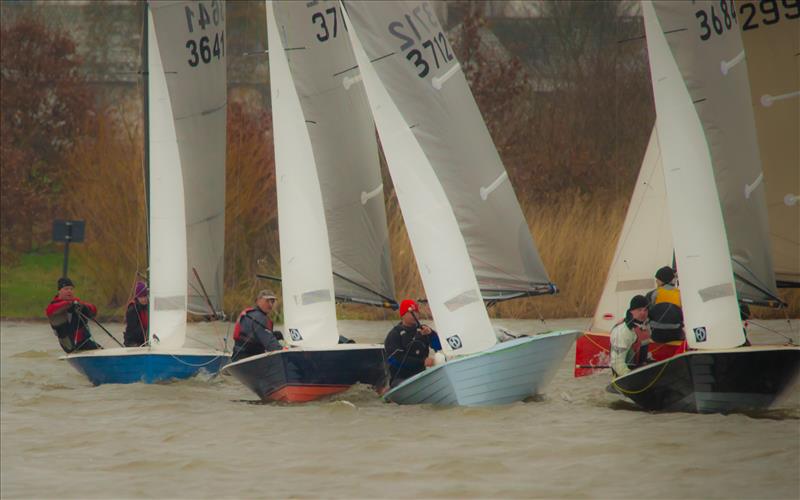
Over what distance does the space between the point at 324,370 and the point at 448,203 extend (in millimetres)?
2065

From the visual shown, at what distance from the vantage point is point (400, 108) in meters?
16.3

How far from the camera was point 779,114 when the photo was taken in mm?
16875

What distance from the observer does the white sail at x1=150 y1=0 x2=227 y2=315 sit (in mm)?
19516

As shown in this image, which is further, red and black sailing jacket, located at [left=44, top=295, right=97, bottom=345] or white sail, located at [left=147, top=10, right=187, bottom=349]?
red and black sailing jacket, located at [left=44, top=295, right=97, bottom=345]

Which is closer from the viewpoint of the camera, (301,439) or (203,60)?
(301,439)

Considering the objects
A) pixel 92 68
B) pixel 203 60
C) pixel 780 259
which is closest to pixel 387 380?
pixel 780 259

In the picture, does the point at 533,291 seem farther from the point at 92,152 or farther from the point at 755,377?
the point at 92,152

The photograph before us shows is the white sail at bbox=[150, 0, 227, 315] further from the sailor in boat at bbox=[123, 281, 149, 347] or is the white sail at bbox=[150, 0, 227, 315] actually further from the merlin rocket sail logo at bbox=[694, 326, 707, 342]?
the merlin rocket sail logo at bbox=[694, 326, 707, 342]

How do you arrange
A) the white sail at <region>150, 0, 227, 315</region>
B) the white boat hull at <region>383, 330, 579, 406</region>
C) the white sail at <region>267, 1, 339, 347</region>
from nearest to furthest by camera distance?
the white boat hull at <region>383, 330, 579, 406</region>, the white sail at <region>267, 1, 339, 347</region>, the white sail at <region>150, 0, 227, 315</region>

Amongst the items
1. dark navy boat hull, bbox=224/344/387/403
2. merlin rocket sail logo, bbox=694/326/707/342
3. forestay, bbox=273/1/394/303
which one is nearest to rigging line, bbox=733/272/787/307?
merlin rocket sail logo, bbox=694/326/707/342

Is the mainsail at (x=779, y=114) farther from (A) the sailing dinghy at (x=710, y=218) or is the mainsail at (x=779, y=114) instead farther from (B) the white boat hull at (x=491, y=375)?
(B) the white boat hull at (x=491, y=375)

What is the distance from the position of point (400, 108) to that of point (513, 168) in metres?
18.8

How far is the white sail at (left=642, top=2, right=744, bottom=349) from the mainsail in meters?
2.64

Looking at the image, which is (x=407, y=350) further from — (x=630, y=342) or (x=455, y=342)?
(x=630, y=342)
